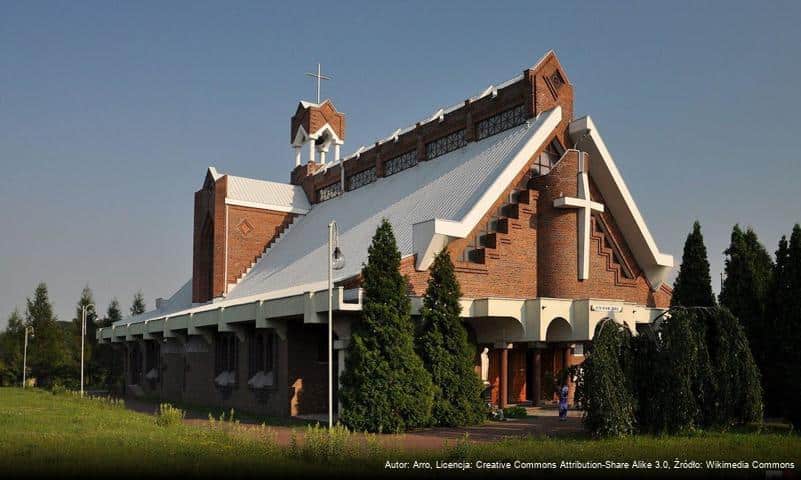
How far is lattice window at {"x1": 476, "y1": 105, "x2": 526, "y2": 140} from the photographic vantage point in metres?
31.2

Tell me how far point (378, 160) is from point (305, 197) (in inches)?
353

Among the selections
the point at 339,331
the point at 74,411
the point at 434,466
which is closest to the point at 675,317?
the point at 434,466

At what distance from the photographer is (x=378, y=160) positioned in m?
39.4

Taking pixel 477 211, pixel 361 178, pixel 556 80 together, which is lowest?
pixel 477 211

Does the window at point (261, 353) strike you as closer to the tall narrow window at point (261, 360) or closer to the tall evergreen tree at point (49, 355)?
the tall narrow window at point (261, 360)

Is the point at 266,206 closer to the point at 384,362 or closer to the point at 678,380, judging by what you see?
the point at 384,362

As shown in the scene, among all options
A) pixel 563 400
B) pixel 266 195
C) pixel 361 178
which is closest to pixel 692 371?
pixel 563 400

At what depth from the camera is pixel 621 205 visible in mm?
31016

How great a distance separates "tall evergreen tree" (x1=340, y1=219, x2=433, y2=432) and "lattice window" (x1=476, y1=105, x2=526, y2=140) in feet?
34.5

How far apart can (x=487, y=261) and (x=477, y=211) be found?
6.52 ft

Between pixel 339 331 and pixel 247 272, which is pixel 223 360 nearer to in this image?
pixel 247 272

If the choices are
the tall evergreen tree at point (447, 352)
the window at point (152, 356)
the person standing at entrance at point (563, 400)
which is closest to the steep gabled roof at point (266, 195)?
the window at point (152, 356)

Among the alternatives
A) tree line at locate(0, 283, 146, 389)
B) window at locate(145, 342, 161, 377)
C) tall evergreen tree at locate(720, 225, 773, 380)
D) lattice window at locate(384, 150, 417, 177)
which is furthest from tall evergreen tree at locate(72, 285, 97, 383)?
tall evergreen tree at locate(720, 225, 773, 380)

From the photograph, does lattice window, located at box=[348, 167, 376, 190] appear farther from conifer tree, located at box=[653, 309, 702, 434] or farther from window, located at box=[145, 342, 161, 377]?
conifer tree, located at box=[653, 309, 702, 434]
